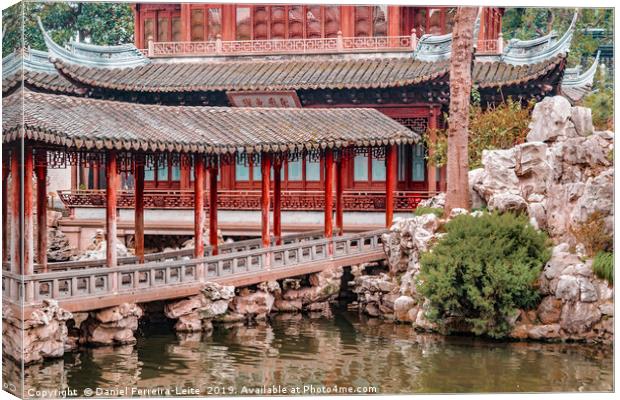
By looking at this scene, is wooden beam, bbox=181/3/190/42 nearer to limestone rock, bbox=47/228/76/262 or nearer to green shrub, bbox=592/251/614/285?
limestone rock, bbox=47/228/76/262

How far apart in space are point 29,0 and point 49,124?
8.41 feet

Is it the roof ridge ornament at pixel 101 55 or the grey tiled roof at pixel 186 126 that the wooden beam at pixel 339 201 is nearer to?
the grey tiled roof at pixel 186 126

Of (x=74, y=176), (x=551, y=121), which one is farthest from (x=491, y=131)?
(x=74, y=176)

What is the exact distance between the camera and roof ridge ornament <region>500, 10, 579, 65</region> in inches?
821

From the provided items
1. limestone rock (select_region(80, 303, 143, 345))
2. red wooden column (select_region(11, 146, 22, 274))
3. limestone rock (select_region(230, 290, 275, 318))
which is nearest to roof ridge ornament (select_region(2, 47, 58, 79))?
red wooden column (select_region(11, 146, 22, 274))

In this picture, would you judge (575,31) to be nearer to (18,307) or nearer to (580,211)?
(580,211)

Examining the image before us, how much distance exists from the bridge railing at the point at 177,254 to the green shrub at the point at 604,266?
5.90 metres

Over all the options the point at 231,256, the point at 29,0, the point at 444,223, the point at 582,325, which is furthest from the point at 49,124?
the point at 582,325

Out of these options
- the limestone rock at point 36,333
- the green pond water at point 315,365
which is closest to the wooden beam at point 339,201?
the green pond water at point 315,365

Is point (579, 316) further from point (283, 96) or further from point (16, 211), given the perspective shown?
point (283, 96)

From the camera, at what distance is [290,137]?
22.1m

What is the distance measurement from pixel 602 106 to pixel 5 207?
7997 mm

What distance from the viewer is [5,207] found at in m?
18.1

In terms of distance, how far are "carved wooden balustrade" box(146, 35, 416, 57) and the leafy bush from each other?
625 centimetres
